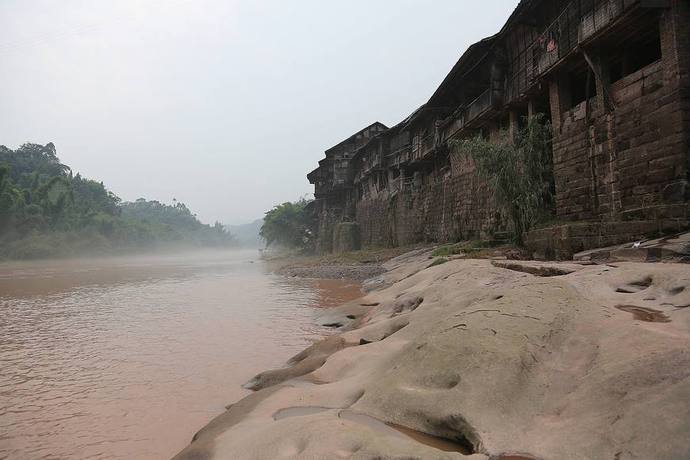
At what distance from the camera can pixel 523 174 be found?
44.1ft

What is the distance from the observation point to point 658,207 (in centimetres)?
872

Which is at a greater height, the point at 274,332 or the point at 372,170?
the point at 372,170

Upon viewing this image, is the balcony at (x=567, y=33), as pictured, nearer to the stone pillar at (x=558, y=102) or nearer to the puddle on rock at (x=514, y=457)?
the stone pillar at (x=558, y=102)

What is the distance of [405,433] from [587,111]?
12.3 m

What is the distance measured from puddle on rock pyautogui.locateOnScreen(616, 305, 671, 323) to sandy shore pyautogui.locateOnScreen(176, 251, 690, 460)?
0.05ft

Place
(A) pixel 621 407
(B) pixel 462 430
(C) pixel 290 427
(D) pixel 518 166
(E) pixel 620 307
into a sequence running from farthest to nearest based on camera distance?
(D) pixel 518 166 < (E) pixel 620 307 < (C) pixel 290 427 < (B) pixel 462 430 < (A) pixel 621 407

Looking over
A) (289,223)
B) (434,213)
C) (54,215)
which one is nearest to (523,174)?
(434,213)

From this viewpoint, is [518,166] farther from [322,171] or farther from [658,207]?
[322,171]

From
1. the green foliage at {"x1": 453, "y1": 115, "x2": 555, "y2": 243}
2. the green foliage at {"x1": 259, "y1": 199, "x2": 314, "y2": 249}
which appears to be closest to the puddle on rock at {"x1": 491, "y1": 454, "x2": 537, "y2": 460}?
the green foliage at {"x1": 453, "y1": 115, "x2": 555, "y2": 243}

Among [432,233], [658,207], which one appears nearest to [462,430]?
[658,207]

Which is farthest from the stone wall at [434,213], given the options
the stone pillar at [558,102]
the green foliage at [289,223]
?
the green foliage at [289,223]

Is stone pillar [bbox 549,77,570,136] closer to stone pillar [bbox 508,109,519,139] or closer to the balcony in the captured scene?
the balcony

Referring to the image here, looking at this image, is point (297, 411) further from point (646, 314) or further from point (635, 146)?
point (635, 146)

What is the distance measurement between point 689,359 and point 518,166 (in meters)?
12.0
